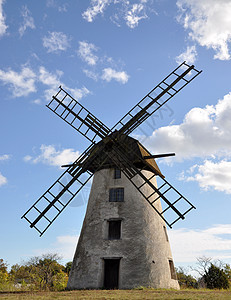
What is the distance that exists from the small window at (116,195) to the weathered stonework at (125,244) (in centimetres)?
23

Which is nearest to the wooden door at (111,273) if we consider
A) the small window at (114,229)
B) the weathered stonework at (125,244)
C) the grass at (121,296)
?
the weathered stonework at (125,244)

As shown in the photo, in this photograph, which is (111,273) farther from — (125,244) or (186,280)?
(186,280)

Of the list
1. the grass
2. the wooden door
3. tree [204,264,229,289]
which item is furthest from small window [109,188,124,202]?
tree [204,264,229,289]

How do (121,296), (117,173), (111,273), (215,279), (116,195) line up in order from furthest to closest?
1. (215,279)
2. (117,173)
3. (116,195)
4. (111,273)
5. (121,296)

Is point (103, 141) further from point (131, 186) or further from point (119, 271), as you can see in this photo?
point (119, 271)

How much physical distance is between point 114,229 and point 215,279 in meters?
10.7

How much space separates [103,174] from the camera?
1680 centimetres

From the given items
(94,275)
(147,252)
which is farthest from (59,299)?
(147,252)

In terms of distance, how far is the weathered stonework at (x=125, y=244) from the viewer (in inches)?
536

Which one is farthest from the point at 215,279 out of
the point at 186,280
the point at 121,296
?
the point at 121,296

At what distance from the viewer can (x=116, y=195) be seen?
52.4ft

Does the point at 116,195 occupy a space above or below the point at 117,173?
below

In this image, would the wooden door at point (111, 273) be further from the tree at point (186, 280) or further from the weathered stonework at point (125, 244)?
the tree at point (186, 280)

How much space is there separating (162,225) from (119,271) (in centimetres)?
397
